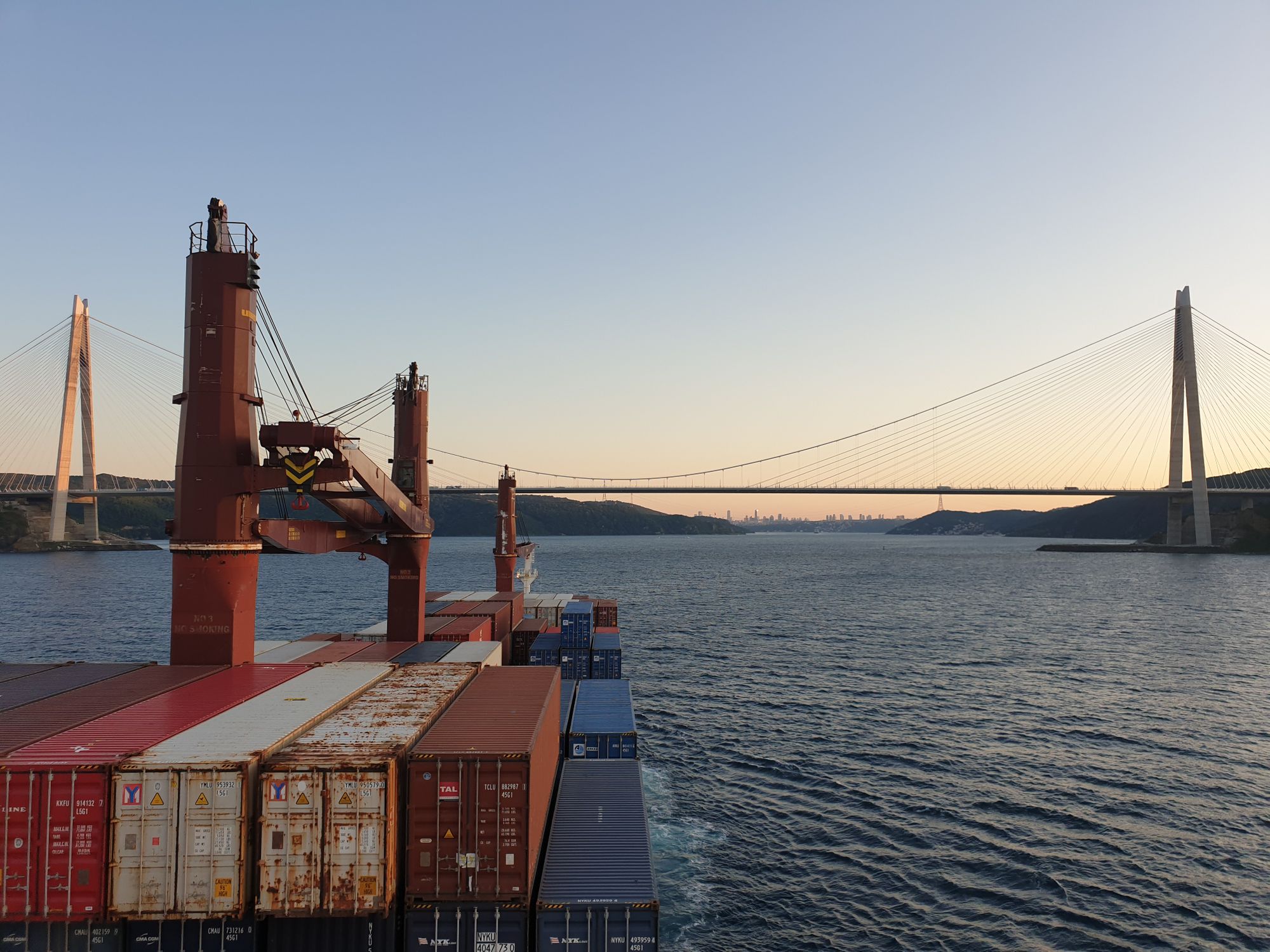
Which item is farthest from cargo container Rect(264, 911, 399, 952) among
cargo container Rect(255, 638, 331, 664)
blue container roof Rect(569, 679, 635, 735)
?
cargo container Rect(255, 638, 331, 664)

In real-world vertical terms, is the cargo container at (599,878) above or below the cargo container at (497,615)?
below

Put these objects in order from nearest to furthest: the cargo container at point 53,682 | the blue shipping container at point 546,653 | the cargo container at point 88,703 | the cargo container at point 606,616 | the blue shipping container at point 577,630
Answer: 1. the cargo container at point 88,703
2. the cargo container at point 53,682
3. the blue shipping container at point 546,653
4. the blue shipping container at point 577,630
5. the cargo container at point 606,616

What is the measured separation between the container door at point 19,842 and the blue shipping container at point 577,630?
3118 cm

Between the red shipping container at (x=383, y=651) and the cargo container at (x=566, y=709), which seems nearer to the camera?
the cargo container at (x=566, y=709)

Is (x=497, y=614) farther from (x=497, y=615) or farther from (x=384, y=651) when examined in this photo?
(x=384, y=651)

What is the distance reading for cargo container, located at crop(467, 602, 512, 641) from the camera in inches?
1861

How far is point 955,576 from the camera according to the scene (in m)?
144

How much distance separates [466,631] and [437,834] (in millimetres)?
26018

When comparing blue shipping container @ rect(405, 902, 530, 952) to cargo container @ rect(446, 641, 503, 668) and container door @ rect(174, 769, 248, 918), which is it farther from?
cargo container @ rect(446, 641, 503, 668)

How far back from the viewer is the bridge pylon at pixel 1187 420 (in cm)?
16400

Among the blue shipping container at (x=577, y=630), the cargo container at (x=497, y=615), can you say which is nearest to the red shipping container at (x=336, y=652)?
the cargo container at (x=497, y=615)

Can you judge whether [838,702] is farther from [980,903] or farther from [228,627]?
[228,627]

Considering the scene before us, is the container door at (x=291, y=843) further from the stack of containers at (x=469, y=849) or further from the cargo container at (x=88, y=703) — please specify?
the cargo container at (x=88, y=703)

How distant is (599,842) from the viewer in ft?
61.5
